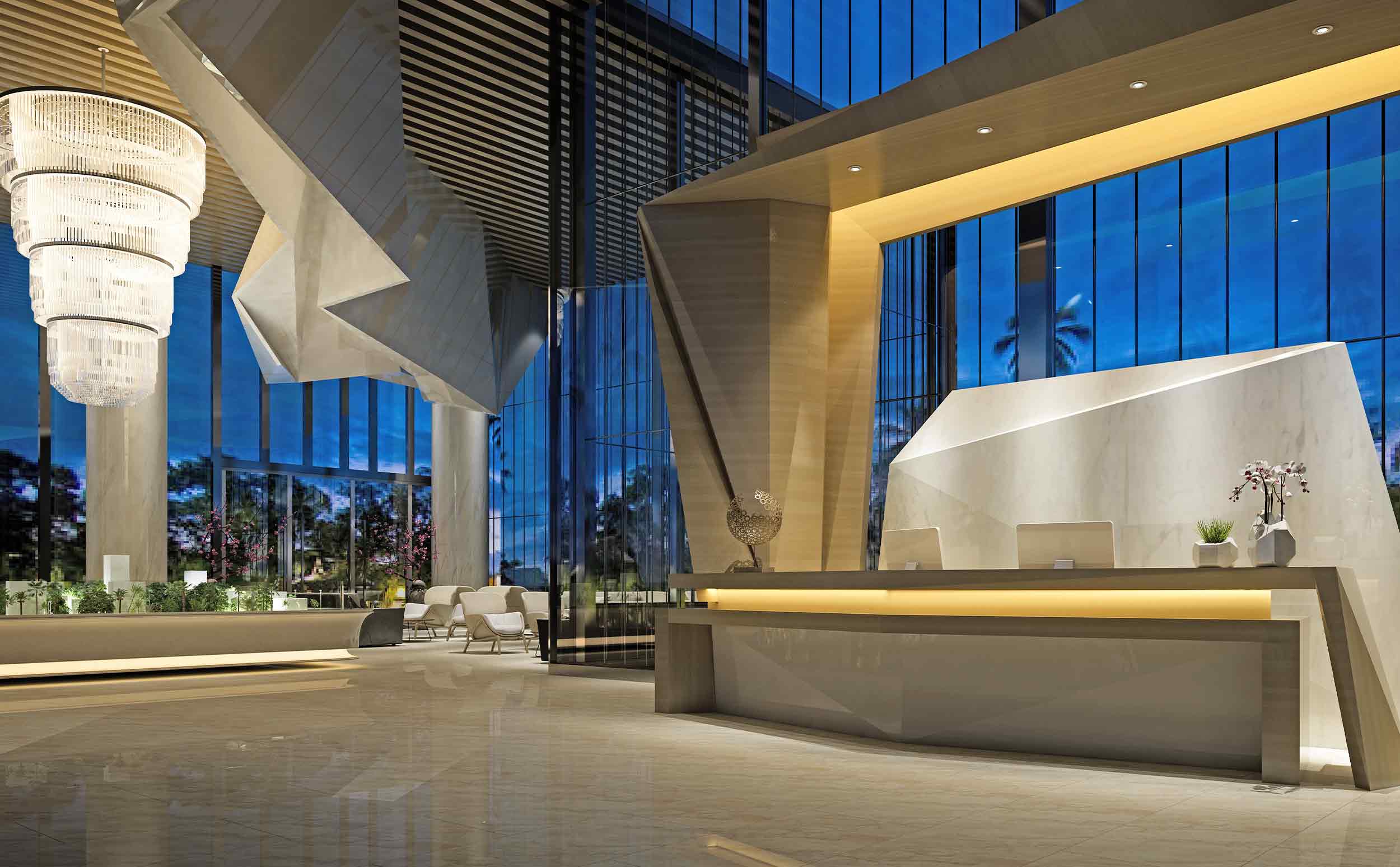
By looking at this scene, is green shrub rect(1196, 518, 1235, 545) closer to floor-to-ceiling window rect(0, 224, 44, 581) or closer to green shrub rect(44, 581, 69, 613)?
green shrub rect(44, 581, 69, 613)

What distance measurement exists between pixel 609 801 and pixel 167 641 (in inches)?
414

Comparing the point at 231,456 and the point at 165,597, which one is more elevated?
the point at 231,456

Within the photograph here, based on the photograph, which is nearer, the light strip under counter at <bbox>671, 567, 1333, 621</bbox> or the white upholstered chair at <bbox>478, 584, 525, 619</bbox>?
the light strip under counter at <bbox>671, 567, 1333, 621</bbox>

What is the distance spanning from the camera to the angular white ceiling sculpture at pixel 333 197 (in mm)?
11039

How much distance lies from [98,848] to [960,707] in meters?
4.80

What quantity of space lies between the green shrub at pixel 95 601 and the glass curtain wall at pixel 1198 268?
1055cm

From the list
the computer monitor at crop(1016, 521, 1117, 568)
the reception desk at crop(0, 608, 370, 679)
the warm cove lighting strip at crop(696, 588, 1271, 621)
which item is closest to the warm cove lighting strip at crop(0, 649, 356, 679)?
the reception desk at crop(0, 608, 370, 679)

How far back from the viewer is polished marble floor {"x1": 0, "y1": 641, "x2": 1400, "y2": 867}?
4.29 m

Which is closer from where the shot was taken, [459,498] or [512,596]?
[512,596]

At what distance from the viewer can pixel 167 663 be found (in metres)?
13.6

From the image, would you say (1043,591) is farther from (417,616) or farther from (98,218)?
(417,616)

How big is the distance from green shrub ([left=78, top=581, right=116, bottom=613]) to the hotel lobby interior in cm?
5

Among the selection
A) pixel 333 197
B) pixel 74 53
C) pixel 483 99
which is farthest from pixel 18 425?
pixel 333 197

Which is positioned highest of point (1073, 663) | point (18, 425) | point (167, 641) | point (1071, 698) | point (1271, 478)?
point (18, 425)
